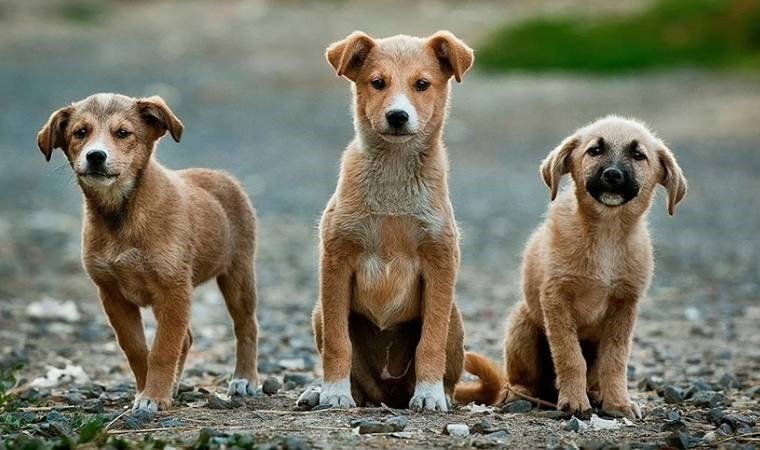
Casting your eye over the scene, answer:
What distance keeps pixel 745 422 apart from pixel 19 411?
386 centimetres

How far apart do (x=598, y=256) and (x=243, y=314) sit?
224cm

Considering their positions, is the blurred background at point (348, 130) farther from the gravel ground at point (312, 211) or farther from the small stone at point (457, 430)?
the small stone at point (457, 430)

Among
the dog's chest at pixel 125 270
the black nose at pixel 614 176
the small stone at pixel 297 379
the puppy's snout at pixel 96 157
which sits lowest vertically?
the small stone at pixel 297 379

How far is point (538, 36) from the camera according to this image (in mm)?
35219

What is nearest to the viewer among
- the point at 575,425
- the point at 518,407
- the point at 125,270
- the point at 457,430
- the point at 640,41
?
the point at 457,430

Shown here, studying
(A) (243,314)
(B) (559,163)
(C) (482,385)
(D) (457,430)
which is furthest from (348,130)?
(D) (457,430)

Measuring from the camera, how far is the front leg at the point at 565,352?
698cm

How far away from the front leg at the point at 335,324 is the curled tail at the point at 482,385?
989mm

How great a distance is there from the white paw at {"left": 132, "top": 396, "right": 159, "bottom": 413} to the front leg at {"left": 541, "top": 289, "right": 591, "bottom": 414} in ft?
6.99

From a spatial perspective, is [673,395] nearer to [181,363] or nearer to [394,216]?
[394,216]

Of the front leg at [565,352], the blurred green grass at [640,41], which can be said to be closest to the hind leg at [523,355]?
the front leg at [565,352]

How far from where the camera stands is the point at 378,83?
277 inches

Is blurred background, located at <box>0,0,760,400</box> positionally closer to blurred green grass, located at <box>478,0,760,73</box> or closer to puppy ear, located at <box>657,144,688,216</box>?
blurred green grass, located at <box>478,0,760,73</box>

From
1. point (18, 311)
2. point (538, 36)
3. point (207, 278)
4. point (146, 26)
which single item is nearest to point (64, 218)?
point (18, 311)
